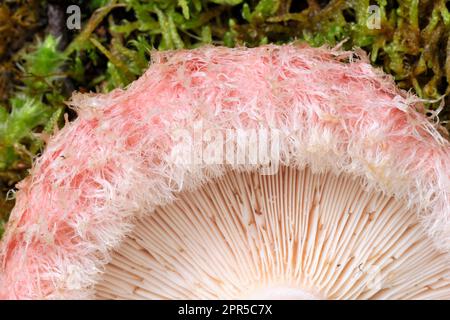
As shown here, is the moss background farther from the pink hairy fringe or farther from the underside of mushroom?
the underside of mushroom

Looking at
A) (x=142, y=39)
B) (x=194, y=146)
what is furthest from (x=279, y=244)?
(x=142, y=39)

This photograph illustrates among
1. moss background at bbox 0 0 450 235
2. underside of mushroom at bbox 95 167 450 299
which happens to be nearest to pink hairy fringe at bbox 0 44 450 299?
underside of mushroom at bbox 95 167 450 299

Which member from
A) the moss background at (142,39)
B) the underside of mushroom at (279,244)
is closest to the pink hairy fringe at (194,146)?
the underside of mushroom at (279,244)

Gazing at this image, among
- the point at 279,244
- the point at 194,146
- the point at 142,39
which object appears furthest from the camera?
the point at 142,39

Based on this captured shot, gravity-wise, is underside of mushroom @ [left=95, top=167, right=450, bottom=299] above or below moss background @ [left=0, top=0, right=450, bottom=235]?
below

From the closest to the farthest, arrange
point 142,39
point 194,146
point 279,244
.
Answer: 1. point 194,146
2. point 279,244
3. point 142,39

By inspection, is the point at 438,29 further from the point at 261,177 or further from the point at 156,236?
the point at 156,236

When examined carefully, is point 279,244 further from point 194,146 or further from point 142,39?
point 142,39
